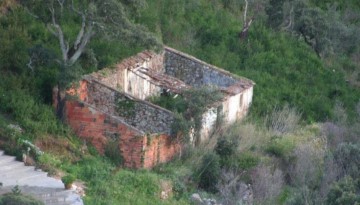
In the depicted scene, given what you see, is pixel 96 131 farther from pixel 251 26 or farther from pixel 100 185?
pixel 251 26

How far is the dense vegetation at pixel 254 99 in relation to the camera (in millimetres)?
20906

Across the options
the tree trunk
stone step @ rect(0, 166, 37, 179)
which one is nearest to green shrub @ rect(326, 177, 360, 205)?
stone step @ rect(0, 166, 37, 179)

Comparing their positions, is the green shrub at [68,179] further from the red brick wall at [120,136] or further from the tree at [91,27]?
the tree at [91,27]

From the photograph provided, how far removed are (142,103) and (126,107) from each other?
398 mm

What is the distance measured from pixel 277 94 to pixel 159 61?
12.8ft

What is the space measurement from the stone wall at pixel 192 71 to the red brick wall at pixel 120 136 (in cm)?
581

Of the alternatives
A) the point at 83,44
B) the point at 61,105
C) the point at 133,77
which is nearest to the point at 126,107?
the point at 61,105

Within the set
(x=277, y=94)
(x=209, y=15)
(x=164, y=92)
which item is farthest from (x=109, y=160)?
(x=209, y=15)

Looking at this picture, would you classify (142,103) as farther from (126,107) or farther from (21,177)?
(21,177)

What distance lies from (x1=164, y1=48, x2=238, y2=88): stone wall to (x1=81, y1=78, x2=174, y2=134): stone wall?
4.79 m

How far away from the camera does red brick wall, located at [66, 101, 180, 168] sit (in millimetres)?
21906

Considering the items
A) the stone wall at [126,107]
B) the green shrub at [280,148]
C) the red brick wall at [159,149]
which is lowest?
the green shrub at [280,148]

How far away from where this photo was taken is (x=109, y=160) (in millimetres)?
21922

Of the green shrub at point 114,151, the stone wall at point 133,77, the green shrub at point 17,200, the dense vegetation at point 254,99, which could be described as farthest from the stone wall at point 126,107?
the green shrub at point 17,200
